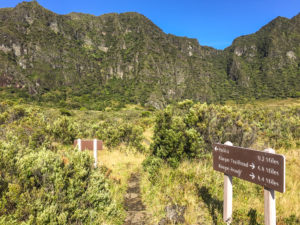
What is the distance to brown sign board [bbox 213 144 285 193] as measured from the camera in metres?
2.22

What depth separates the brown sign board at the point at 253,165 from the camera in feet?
7.29

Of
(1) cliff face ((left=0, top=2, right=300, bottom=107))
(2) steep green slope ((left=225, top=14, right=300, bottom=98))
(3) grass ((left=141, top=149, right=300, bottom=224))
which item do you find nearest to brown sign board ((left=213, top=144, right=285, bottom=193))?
(3) grass ((left=141, top=149, right=300, bottom=224))

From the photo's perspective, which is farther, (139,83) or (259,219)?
(139,83)

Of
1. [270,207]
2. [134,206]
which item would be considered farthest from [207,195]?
[270,207]

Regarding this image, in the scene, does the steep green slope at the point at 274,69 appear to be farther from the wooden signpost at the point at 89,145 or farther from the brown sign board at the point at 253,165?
the wooden signpost at the point at 89,145

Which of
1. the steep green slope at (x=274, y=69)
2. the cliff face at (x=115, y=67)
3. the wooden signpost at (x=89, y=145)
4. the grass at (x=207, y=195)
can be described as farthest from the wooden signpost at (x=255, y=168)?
the steep green slope at (x=274, y=69)

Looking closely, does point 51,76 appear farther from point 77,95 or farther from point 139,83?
point 139,83

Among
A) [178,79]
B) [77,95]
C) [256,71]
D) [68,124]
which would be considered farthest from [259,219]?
[256,71]

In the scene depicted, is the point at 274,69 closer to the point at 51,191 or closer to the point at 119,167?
the point at 119,167

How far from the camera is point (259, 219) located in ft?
10.1

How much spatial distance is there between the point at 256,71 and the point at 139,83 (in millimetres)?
122792

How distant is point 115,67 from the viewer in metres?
180

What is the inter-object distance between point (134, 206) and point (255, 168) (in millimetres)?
2654

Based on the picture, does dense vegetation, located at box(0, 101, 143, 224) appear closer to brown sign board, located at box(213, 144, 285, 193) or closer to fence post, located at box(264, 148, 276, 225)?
brown sign board, located at box(213, 144, 285, 193)
